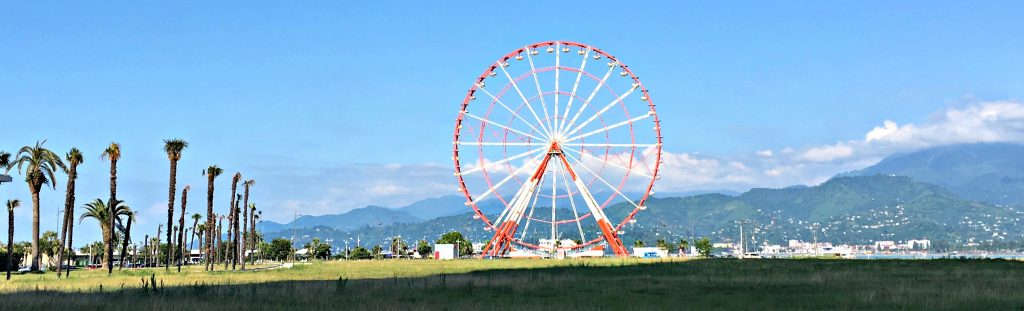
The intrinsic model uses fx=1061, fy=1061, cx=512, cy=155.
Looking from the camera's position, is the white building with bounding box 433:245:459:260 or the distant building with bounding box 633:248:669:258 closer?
the white building with bounding box 433:245:459:260

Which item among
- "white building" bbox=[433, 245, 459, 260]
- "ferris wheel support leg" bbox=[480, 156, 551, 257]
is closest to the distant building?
"white building" bbox=[433, 245, 459, 260]

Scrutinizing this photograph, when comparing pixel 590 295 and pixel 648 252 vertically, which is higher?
pixel 648 252

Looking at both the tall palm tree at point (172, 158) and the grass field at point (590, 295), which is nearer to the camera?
the grass field at point (590, 295)

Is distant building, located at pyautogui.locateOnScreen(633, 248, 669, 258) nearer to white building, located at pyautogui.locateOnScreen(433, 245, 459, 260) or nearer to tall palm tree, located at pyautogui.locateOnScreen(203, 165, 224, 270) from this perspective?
white building, located at pyautogui.locateOnScreen(433, 245, 459, 260)

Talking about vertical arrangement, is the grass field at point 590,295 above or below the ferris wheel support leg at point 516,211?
below

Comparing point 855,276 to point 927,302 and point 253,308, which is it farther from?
point 253,308

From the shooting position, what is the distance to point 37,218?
78.4 meters

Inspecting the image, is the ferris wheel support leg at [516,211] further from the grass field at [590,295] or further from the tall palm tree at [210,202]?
the grass field at [590,295]

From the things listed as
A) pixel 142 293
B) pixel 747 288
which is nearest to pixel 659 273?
pixel 747 288

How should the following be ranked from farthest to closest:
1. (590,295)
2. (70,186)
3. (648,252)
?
1. (648,252)
2. (70,186)
3. (590,295)

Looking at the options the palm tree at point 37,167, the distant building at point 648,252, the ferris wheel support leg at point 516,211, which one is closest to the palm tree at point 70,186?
the palm tree at point 37,167

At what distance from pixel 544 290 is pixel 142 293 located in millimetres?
14549

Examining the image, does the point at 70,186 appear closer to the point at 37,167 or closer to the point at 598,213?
the point at 37,167

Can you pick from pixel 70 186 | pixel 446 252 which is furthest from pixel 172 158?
pixel 446 252
